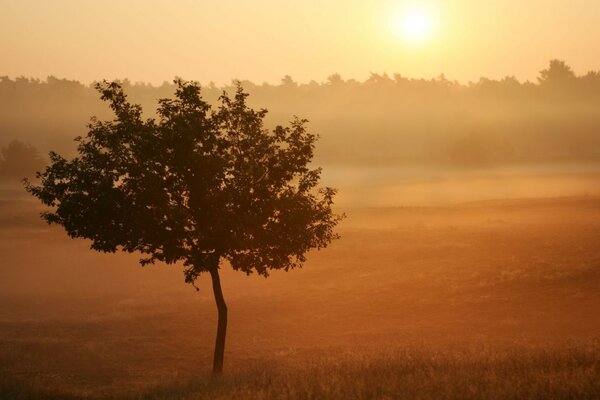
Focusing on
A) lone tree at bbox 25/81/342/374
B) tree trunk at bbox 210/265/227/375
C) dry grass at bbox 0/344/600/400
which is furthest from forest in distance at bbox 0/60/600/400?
lone tree at bbox 25/81/342/374

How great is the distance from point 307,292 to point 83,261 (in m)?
25.5

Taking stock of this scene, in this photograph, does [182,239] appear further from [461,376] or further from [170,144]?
[461,376]

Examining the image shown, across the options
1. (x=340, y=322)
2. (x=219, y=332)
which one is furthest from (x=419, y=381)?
(x=340, y=322)

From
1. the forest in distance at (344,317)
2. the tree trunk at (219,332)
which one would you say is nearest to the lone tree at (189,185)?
the tree trunk at (219,332)

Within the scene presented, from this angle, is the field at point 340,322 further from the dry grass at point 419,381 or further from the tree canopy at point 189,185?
the tree canopy at point 189,185

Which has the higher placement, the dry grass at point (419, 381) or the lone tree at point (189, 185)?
the lone tree at point (189, 185)

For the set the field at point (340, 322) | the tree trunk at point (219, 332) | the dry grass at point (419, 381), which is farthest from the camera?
the tree trunk at point (219, 332)

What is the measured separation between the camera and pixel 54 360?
3042 centimetres

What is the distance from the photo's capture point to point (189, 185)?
2352 centimetres

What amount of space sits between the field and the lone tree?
4.72m

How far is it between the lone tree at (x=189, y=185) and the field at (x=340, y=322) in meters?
4.72

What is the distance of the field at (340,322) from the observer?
59.9 ft

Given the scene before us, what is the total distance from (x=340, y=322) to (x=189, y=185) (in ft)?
52.4

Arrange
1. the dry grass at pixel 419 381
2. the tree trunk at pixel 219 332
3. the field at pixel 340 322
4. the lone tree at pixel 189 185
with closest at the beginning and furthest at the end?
the dry grass at pixel 419 381
the field at pixel 340 322
the lone tree at pixel 189 185
the tree trunk at pixel 219 332
